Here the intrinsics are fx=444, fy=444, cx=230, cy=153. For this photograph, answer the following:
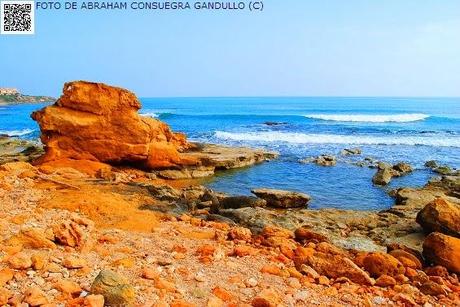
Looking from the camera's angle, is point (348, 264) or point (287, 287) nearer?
point (287, 287)

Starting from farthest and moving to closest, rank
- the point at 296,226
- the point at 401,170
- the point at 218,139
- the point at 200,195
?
the point at 218,139
the point at 401,170
the point at 200,195
the point at 296,226

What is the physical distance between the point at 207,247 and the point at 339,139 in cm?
3316

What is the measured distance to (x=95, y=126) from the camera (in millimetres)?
20016

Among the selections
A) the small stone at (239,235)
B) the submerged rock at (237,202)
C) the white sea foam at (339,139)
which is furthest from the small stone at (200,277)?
the white sea foam at (339,139)

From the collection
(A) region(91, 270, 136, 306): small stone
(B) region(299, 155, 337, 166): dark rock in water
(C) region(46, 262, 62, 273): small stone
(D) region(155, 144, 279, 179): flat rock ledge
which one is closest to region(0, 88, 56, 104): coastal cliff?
(D) region(155, 144, 279, 179): flat rock ledge

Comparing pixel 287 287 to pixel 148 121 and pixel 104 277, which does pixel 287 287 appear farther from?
pixel 148 121

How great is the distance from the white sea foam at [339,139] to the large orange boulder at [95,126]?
1897 centimetres

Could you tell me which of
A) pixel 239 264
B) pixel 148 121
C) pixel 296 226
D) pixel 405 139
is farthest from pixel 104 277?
pixel 405 139

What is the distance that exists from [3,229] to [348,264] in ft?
20.7

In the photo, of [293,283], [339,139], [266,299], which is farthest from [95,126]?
[339,139]

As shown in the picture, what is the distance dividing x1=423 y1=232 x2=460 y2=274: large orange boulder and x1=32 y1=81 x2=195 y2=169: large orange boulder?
46.7ft

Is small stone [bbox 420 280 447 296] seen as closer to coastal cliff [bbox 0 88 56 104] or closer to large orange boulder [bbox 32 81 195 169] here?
large orange boulder [bbox 32 81 195 169]

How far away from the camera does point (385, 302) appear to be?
22.9ft

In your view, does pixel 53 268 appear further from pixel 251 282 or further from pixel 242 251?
pixel 242 251
